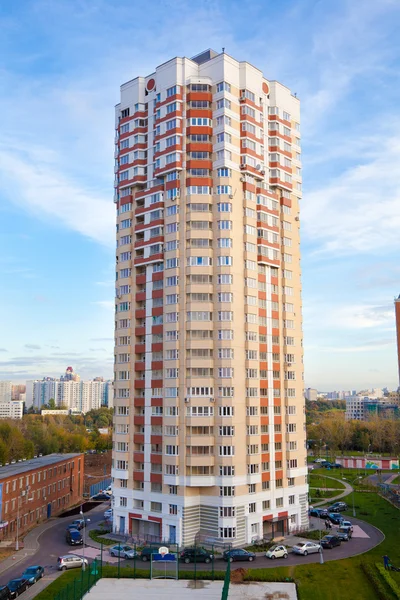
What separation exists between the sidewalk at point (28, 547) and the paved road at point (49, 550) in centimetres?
54

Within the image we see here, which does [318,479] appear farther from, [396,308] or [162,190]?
[162,190]

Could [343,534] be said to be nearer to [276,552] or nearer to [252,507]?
[252,507]

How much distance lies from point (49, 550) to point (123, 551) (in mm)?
11520

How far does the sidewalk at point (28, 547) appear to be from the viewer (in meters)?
64.1

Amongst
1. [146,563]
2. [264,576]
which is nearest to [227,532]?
[146,563]

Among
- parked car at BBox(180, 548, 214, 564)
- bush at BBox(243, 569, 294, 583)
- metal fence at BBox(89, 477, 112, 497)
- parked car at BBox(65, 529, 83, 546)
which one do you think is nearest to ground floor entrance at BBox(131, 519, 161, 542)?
parked car at BBox(65, 529, 83, 546)

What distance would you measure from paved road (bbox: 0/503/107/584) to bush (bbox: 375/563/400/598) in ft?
115

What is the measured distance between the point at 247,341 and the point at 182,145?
29668mm

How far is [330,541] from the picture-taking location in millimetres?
71438

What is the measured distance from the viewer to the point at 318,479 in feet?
461

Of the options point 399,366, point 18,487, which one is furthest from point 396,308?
point 18,487

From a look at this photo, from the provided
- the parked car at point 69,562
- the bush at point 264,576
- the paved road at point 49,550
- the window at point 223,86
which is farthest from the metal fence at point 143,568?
the window at point 223,86

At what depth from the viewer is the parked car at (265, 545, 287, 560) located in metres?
64.6

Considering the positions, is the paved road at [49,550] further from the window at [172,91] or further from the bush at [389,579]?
the window at [172,91]
